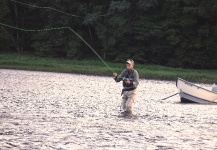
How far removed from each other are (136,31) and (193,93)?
1137 inches

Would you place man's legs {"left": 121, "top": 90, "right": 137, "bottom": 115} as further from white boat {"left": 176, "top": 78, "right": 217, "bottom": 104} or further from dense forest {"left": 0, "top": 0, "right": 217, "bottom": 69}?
dense forest {"left": 0, "top": 0, "right": 217, "bottom": 69}

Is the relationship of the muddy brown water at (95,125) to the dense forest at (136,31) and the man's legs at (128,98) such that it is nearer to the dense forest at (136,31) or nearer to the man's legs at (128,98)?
the man's legs at (128,98)

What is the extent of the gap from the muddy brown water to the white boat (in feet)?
5.35

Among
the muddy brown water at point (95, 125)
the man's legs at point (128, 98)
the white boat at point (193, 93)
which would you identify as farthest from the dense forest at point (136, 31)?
the man's legs at point (128, 98)

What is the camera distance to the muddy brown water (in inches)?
416

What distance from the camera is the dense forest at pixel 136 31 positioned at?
48438 millimetres

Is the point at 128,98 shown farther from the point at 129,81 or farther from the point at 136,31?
the point at 136,31

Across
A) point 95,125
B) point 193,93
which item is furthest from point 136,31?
point 95,125

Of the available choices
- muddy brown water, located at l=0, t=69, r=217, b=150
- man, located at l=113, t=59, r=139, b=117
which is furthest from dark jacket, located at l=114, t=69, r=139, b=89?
muddy brown water, located at l=0, t=69, r=217, b=150

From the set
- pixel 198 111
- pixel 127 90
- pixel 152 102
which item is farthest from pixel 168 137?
pixel 152 102

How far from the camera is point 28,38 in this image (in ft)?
191

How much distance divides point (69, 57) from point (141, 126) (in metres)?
39.5

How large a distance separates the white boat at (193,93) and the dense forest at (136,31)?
81.9 feet

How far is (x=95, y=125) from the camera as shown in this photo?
13227 millimetres
